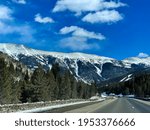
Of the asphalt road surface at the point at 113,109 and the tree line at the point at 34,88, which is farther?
the tree line at the point at 34,88

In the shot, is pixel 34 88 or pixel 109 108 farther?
pixel 34 88

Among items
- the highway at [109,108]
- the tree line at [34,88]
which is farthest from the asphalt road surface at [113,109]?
the tree line at [34,88]

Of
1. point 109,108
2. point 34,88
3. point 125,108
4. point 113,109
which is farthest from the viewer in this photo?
point 34,88

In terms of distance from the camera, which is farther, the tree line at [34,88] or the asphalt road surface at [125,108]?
the tree line at [34,88]

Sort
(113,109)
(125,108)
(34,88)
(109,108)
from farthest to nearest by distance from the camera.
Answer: (34,88), (109,108), (125,108), (113,109)

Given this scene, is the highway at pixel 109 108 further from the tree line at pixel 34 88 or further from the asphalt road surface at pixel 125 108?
the tree line at pixel 34 88

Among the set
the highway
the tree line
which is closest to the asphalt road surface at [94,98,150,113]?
the highway

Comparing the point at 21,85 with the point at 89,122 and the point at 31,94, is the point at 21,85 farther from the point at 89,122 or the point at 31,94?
the point at 89,122

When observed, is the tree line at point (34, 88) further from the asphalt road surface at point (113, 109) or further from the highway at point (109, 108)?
the asphalt road surface at point (113, 109)

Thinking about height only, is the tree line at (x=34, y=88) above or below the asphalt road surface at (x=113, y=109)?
above

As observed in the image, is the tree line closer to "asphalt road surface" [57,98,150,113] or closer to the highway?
the highway

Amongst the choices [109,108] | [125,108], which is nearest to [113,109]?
[125,108]

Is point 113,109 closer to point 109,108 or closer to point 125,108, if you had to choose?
point 125,108

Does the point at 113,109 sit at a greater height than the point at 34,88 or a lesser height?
lesser
